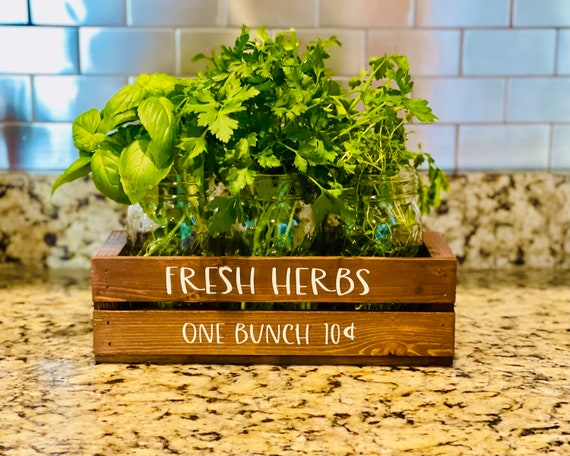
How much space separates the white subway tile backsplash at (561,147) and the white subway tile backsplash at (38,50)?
0.95 metres

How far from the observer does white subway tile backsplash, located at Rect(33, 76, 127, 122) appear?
58.8 inches

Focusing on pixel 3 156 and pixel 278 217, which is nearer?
A: pixel 278 217

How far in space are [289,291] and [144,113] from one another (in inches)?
11.4

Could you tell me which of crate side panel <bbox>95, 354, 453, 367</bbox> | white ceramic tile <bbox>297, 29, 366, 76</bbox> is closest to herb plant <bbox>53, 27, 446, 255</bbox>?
crate side panel <bbox>95, 354, 453, 367</bbox>

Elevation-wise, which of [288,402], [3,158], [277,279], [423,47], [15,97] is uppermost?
[423,47]

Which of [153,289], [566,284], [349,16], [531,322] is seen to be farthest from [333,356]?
[349,16]

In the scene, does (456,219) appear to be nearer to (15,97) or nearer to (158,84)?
(158,84)

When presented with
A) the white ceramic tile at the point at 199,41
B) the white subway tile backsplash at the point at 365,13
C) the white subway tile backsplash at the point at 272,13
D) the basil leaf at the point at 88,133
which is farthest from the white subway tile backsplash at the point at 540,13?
the basil leaf at the point at 88,133

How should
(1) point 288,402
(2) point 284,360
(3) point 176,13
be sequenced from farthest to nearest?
(3) point 176,13 → (2) point 284,360 → (1) point 288,402

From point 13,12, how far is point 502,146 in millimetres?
988

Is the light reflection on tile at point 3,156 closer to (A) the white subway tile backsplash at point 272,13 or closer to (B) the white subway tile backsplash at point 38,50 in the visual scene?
(B) the white subway tile backsplash at point 38,50

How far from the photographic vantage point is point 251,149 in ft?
3.15

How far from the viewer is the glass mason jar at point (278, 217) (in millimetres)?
991

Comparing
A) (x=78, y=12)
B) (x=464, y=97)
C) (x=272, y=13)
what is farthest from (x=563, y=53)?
(x=78, y=12)
